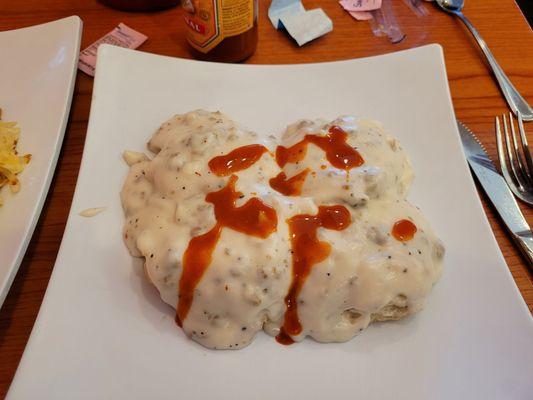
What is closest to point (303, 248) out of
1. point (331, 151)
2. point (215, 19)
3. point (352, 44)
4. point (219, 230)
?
point (219, 230)

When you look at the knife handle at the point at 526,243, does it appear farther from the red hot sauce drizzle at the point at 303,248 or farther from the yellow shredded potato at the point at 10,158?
the yellow shredded potato at the point at 10,158

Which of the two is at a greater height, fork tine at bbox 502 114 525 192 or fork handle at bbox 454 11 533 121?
fork handle at bbox 454 11 533 121

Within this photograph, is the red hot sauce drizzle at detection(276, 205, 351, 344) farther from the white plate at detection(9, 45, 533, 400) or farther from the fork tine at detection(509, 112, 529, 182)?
the fork tine at detection(509, 112, 529, 182)

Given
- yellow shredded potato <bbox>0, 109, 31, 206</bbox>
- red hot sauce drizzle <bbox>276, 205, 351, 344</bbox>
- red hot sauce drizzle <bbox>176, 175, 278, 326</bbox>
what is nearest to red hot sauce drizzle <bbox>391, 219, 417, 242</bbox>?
red hot sauce drizzle <bbox>276, 205, 351, 344</bbox>

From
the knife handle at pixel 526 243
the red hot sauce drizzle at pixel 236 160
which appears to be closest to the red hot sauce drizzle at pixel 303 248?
the red hot sauce drizzle at pixel 236 160

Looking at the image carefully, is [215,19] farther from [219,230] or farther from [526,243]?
[526,243]

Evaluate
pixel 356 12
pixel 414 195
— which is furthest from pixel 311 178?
pixel 356 12

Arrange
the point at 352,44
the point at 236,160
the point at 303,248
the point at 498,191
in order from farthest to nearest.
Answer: the point at 352,44 → the point at 498,191 → the point at 236,160 → the point at 303,248
